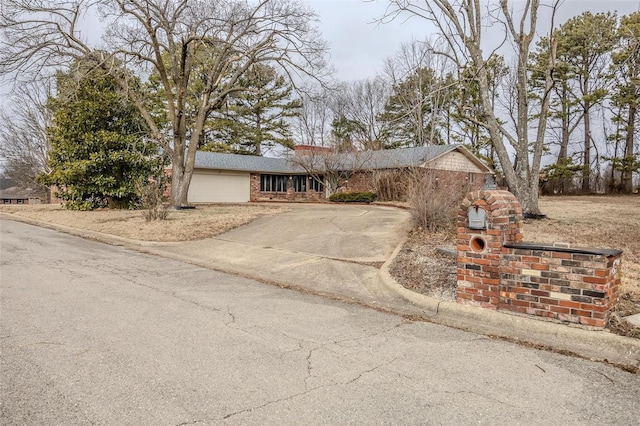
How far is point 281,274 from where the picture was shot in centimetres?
806

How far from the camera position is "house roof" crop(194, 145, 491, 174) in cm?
2759

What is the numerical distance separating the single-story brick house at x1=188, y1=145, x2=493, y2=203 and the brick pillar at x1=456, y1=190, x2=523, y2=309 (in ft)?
65.3

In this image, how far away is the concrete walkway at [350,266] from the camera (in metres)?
4.30

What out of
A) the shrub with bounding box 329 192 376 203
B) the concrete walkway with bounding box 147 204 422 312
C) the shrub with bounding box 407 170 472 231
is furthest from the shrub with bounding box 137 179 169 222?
the shrub with bounding box 329 192 376 203

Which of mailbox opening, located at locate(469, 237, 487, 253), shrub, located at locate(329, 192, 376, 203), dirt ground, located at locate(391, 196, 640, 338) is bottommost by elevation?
dirt ground, located at locate(391, 196, 640, 338)

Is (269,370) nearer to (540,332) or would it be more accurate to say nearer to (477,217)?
(540,332)

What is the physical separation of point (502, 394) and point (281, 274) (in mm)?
5251

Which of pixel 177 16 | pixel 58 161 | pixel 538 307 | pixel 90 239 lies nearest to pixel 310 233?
pixel 90 239

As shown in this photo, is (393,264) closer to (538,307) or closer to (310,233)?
(538,307)

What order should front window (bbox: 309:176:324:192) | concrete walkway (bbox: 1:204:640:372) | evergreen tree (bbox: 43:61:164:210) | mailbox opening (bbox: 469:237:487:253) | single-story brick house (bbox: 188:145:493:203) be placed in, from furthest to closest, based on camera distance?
1. front window (bbox: 309:176:324:192)
2. single-story brick house (bbox: 188:145:493:203)
3. evergreen tree (bbox: 43:61:164:210)
4. mailbox opening (bbox: 469:237:487:253)
5. concrete walkway (bbox: 1:204:640:372)

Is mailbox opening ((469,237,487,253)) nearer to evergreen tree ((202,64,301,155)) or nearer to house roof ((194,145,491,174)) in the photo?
house roof ((194,145,491,174))

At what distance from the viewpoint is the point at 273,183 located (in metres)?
34.4

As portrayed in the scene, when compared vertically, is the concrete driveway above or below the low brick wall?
below

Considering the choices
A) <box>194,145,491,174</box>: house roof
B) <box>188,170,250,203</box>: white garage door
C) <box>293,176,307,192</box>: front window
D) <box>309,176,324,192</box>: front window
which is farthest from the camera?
<box>293,176,307,192</box>: front window
